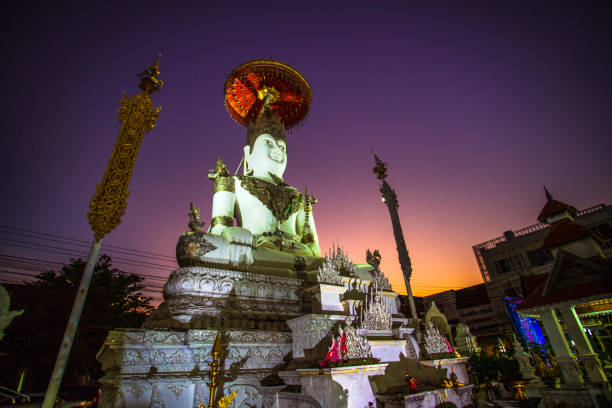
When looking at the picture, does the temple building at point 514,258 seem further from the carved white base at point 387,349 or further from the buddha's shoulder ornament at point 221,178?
the buddha's shoulder ornament at point 221,178

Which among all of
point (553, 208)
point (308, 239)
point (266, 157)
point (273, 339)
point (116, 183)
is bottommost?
point (273, 339)

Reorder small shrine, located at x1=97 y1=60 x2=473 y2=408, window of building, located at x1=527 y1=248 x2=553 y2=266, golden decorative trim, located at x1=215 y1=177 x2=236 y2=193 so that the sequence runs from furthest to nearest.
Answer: window of building, located at x1=527 y1=248 x2=553 y2=266, golden decorative trim, located at x1=215 y1=177 x2=236 y2=193, small shrine, located at x1=97 y1=60 x2=473 y2=408

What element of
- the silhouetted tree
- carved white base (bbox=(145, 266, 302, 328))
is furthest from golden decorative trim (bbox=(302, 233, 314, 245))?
the silhouetted tree

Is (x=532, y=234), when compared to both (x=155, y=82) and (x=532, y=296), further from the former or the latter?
(x=155, y=82)

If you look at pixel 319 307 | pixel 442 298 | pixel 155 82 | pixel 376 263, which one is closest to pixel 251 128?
pixel 155 82

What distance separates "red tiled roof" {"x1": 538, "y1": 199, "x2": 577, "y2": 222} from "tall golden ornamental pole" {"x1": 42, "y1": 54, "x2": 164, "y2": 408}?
47.6 feet

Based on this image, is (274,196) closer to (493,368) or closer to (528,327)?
(493,368)

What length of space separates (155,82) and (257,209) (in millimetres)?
5673

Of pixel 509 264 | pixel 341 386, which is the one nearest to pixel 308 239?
pixel 341 386

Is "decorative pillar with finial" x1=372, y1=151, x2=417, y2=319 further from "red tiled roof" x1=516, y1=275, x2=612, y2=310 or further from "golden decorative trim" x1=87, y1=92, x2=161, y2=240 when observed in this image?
"golden decorative trim" x1=87, y1=92, x2=161, y2=240

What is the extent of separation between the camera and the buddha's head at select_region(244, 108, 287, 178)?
41.5ft

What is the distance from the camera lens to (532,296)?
337 inches

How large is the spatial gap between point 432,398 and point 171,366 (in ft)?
14.6

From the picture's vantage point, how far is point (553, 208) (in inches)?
487
